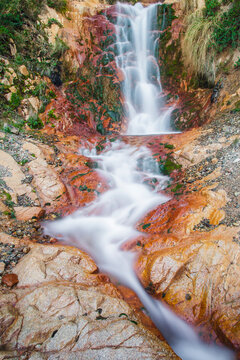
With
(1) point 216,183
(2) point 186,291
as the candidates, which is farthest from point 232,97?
(2) point 186,291

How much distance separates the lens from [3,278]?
3.17 metres

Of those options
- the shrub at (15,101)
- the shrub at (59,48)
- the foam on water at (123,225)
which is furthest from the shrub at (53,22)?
the foam on water at (123,225)

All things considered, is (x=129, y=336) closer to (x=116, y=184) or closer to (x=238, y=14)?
(x=116, y=184)

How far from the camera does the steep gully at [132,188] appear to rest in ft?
10.4

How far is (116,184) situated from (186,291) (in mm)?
3899

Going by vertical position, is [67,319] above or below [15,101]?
below

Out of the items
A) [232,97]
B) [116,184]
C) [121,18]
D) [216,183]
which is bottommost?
[116,184]

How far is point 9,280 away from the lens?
3129 millimetres

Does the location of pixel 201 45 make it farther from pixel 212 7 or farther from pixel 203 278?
pixel 203 278

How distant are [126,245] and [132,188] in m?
2.23

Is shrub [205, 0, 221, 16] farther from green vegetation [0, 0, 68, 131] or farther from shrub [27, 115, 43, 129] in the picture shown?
shrub [27, 115, 43, 129]

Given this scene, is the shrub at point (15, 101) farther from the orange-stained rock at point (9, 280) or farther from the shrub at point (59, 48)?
the orange-stained rock at point (9, 280)

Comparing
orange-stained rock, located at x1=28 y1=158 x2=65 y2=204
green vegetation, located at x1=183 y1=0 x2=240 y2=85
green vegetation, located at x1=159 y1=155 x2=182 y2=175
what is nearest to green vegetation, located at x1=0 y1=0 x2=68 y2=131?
orange-stained rock, located at x1=28 y1=158 x2=65 y2=204

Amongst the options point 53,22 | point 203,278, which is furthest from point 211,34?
point 203,278
